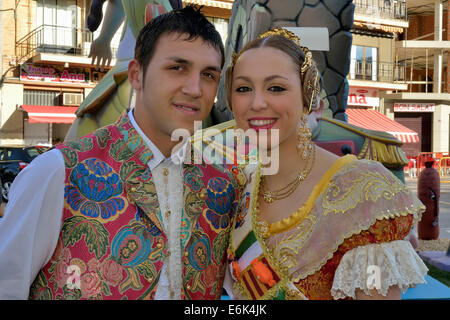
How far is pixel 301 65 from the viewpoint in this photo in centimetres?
171

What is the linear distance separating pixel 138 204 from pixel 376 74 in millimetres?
18302

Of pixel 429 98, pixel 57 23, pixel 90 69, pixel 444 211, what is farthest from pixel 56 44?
pixel 429 98

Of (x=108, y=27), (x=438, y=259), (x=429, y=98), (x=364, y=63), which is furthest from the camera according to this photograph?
(x=429, y=98)

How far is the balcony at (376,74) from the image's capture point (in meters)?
17.9

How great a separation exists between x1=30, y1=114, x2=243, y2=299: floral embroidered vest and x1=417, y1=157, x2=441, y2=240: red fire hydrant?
5.69 m

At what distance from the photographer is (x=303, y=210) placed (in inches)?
64.2

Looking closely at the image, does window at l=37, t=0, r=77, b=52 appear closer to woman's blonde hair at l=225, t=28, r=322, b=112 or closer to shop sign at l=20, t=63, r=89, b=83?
shop sign at l=20, t=63, r=89, b=83

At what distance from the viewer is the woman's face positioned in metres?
1.64

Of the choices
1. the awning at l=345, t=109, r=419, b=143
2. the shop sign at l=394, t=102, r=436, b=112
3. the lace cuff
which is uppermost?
the shop sign at l=394, t=102, r=436, b=112

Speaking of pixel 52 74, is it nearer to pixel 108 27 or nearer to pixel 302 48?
pixel 108 27

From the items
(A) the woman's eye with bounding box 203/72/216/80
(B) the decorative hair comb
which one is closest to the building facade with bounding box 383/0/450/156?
(B) the decorative hair comb

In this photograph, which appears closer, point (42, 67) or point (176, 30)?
point (176, 30)

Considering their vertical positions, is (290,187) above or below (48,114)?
below
